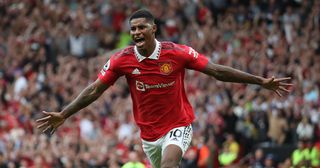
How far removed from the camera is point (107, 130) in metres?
20.4

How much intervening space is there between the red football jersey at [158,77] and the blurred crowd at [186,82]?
3.95 m

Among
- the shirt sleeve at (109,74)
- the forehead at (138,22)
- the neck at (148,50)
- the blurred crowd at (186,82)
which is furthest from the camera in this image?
the blurred crowd at (186,82)

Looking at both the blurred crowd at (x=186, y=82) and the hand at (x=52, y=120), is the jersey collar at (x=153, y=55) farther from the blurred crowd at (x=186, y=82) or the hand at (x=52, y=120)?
the blurred crowd at (x=186, y=82)

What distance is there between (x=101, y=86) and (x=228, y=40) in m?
12.1

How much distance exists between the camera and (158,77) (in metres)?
10.5

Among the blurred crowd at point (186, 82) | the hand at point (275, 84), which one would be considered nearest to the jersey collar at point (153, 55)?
the hand at point (275, 84)

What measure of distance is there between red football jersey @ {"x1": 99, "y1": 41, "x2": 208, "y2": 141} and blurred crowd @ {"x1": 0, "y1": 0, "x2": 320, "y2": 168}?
395 centimetres

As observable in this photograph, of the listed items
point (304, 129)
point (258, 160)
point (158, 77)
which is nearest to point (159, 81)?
point (158, 77)

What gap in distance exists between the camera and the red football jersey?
34.6 feet

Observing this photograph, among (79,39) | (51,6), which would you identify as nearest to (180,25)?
(79,39)

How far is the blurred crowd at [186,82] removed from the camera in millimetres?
19031

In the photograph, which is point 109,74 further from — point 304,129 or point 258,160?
point 304,129

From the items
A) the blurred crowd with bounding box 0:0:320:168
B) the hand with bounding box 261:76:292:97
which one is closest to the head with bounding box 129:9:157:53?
the hand with bounding box 261:76:292:97

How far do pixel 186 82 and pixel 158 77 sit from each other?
11.0 meters
